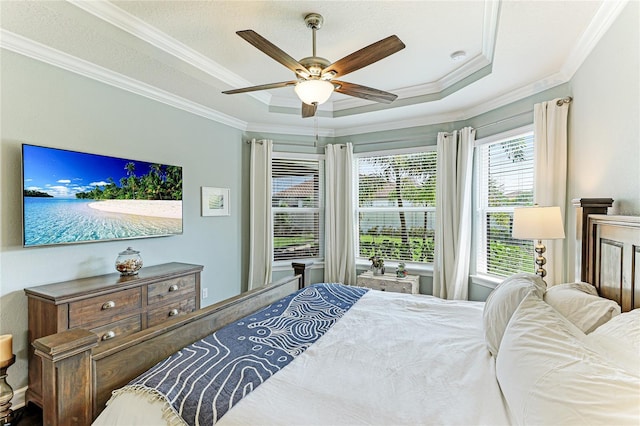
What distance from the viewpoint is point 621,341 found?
41.0 inches

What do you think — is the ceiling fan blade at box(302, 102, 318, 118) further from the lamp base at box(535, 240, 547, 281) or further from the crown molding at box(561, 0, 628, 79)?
the lamp base at box(535, 240, 547, 281)

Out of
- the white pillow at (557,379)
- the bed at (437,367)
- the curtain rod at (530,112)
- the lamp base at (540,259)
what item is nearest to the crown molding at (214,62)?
the curtain rod at (530,112)

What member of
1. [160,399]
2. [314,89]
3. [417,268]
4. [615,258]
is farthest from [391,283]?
[160,399]

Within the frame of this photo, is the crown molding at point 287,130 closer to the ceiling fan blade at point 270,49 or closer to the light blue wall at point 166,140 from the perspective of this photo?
the light blue wall at point 166,140

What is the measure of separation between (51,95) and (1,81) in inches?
11.3

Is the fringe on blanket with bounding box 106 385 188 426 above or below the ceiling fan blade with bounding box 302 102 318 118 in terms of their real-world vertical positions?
below

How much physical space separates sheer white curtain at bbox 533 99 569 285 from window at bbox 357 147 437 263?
138cm

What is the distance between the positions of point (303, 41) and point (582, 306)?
2.60 m

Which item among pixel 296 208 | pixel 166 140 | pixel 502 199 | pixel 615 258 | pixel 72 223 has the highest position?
pixel 166 140

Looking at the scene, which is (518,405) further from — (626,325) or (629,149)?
(629,149)

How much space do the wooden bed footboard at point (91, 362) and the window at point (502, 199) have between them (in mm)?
3246

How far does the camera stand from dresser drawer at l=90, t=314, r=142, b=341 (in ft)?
7.65

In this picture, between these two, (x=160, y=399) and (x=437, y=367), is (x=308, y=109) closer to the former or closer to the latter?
(x=437, y=367)

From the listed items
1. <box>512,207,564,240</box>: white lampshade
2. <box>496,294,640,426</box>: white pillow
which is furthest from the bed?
<box>512,207,564,240</box>: white lampshade
